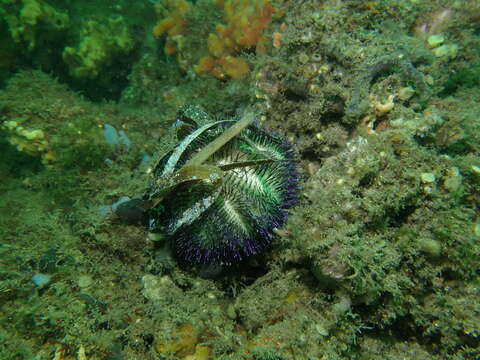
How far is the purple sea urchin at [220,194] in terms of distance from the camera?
8.74 feet

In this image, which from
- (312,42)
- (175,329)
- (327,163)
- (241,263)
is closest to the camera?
(175,329)

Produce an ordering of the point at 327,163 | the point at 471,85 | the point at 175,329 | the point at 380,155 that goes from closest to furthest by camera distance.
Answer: the point at 175,329
the point at 380,155
the point at 327,163
the point at 471,85

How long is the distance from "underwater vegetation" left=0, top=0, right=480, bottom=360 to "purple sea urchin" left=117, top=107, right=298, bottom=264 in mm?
17

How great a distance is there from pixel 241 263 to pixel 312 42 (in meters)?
2.77

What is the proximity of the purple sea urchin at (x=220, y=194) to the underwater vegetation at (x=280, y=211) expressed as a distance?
0.05 feet

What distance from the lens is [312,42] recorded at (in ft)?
12.0

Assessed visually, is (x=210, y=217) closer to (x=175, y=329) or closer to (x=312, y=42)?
(x=175, y=329)

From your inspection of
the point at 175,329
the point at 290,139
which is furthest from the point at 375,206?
the point at 175,329

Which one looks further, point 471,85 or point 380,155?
point 471,85

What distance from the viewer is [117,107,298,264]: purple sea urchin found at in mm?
2664

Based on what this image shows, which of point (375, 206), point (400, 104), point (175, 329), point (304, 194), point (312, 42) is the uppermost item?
point (312, 42)

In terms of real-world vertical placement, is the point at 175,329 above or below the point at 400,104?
below

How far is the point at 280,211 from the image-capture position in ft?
9.57

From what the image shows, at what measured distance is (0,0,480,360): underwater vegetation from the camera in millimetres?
2574
